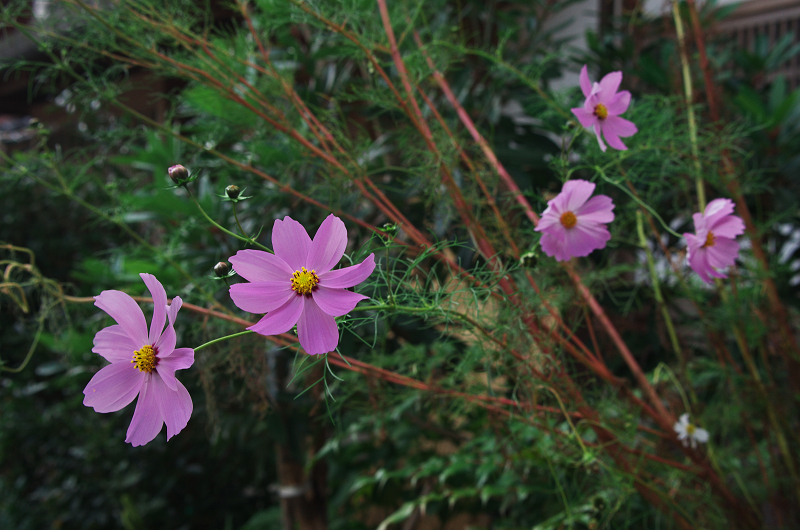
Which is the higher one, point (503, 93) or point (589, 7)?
point (589, 7)

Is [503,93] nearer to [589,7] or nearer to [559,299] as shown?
[559,299]

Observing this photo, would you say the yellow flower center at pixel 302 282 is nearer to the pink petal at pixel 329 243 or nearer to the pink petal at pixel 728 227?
the pink petal at pixel 329 243

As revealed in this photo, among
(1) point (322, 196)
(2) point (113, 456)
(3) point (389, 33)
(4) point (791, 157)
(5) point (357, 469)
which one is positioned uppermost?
(4) point (791, 157)

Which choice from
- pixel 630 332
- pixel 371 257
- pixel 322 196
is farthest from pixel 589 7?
pixel 371 257

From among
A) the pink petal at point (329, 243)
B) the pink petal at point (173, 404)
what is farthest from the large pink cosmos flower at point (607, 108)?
the pink petal at point (173, 404)

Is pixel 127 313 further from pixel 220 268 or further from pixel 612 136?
pixel 612 136

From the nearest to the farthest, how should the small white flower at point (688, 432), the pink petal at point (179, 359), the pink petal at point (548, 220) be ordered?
the pink petal at point (179, 359) < the pink petal at point (548, 220) < the small white flower at point (688, 432)

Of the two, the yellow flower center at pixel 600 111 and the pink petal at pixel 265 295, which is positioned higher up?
the yellow flower center at pixel 600 111

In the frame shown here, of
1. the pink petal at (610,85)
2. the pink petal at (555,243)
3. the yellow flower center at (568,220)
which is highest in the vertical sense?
the pink petal at (610,85)
